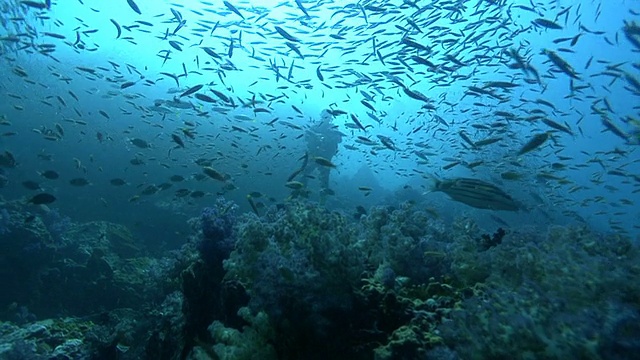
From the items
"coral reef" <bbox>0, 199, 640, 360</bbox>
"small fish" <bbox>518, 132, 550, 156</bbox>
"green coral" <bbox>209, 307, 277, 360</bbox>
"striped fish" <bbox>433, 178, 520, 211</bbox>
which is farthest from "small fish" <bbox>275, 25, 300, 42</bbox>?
"green coral" <bbox>209, 307, 277, 360</bbox>

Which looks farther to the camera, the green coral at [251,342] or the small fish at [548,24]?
the small fish at [548,24]

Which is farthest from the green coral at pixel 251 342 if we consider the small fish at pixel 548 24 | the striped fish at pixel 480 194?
the small fish at pixel 548 24

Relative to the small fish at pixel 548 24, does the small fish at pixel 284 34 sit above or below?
below

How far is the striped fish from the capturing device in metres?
5.78

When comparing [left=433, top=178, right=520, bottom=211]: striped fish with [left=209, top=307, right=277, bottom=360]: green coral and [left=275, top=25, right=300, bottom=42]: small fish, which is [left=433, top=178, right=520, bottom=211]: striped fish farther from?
[left=275, top=25, right=300, bottom=42]: small fish

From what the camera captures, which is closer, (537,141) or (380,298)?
(380,298)

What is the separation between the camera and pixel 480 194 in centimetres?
581

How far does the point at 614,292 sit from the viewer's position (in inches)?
93.8

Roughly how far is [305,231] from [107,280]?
33.0 ft

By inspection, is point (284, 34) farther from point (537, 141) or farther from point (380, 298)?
point (380, 298)

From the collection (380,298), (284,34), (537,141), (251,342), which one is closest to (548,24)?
(537,141)

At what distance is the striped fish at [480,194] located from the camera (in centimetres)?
578

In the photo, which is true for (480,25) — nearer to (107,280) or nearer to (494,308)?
(494,308)

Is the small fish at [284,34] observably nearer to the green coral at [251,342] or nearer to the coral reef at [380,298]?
the coral reef at [380,298]
